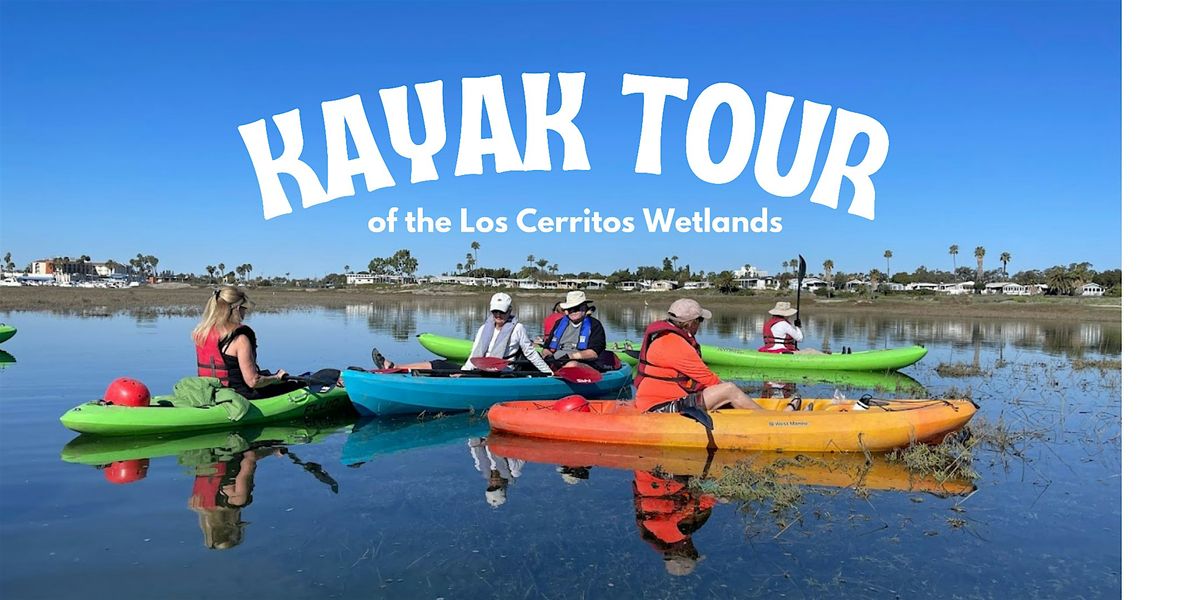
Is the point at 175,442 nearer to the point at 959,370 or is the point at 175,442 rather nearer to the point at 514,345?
the point at 514,345

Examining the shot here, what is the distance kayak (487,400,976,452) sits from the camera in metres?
8.63

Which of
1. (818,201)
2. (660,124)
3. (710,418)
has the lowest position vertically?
(710,418)

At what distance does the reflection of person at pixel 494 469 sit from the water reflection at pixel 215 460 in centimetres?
149

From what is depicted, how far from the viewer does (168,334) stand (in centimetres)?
2303

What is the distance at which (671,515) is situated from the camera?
21.2 feet

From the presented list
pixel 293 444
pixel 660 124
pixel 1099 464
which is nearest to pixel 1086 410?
pixel 1099 464

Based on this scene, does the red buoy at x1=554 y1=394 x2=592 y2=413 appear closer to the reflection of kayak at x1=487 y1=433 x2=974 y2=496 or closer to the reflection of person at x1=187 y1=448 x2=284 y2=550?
the reflection of kayak at x1=487 y1=433 x2=974 y2=496

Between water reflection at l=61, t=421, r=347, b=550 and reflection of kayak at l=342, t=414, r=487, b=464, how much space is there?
46 centimetres

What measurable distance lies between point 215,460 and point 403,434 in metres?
2.32

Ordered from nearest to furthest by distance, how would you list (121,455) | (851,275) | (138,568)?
(138,568)
(121,455)
(851,275)

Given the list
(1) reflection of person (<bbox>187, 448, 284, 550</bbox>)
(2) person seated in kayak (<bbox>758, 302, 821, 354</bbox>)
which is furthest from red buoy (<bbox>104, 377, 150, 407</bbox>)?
(2) person seated in kayak (<bbox>758, 302, 821, 354</bbox>)

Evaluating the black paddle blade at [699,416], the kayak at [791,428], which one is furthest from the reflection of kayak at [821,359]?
the black paddle blade at [699,416]
